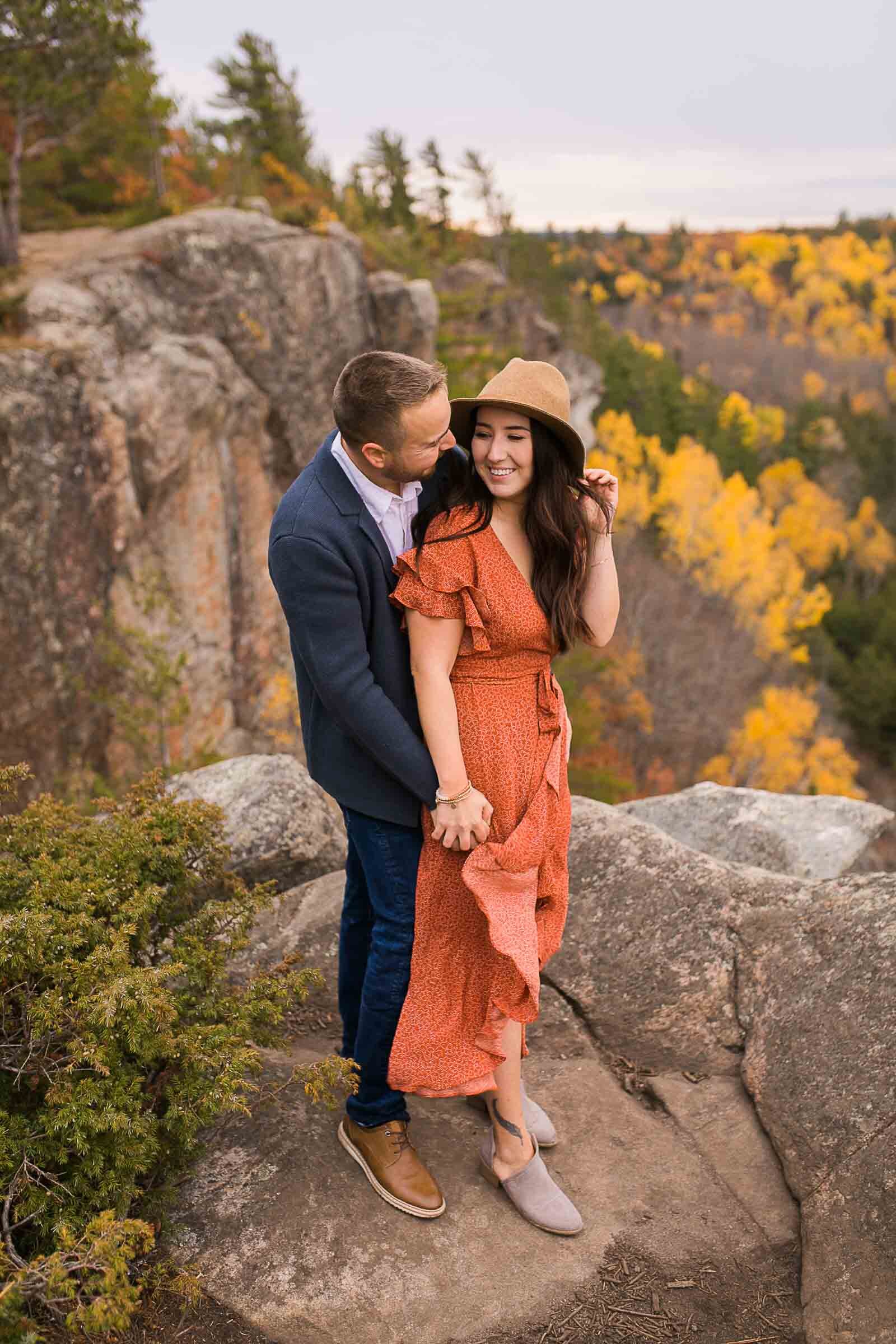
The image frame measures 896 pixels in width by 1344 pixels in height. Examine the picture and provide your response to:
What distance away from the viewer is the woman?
2.51 metres

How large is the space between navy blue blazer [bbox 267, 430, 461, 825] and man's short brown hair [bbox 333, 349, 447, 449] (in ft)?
0.53

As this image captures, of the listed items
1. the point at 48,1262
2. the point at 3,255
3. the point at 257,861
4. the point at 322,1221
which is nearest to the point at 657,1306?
the point at 322,1221

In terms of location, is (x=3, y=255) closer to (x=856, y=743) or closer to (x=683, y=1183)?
(x=683, y=1183)

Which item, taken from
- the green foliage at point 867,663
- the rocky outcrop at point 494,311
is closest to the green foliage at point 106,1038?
the rocky outcrop at point 494,311

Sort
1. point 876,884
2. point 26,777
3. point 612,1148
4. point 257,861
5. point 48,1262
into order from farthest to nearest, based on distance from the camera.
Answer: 1. point 257,861
2. point 876,884
3. point 612,1148
4. point 26,777
5. point 48,1262

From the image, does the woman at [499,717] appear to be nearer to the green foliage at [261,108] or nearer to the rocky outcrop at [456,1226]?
the rocky outcrop at [456,1226]

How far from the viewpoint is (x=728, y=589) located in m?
34.5

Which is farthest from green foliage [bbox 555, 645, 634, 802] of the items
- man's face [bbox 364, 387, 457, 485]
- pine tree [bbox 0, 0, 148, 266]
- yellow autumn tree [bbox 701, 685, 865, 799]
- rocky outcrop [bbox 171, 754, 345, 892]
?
man's face [bbox 364, 387, 457, 485]

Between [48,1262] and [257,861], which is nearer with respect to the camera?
[48,1262]

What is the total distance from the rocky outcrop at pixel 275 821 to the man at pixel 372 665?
142 centimetres

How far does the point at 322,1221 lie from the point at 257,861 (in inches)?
70.4

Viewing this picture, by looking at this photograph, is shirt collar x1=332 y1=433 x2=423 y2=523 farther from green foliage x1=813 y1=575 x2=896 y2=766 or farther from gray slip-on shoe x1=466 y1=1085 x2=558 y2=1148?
green foliage x1=813 y1=575 x2=896 y2=766

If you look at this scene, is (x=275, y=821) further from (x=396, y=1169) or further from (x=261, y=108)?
(x=261, y=108)

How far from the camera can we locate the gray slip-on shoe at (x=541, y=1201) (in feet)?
9.13
